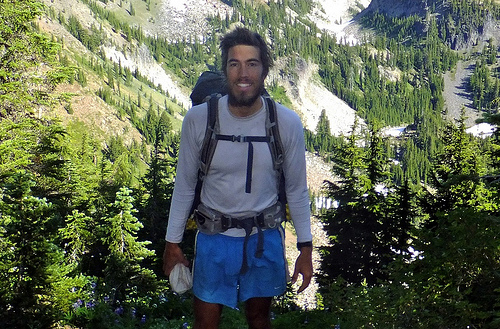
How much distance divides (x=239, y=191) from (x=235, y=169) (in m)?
0.20

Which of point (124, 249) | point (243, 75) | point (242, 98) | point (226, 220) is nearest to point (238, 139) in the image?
point (242, 98)

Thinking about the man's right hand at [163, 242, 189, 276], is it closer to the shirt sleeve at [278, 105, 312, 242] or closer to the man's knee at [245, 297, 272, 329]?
the man's knee at [245, 297, 272, 329]

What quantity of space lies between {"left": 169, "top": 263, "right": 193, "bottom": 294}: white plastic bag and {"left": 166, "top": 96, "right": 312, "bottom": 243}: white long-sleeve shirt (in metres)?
0.25

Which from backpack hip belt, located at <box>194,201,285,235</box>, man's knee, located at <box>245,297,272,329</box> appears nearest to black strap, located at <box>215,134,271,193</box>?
backpack hip belt, located at <box>194,201,285,235</box>

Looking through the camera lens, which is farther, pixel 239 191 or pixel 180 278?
pixel 180 278

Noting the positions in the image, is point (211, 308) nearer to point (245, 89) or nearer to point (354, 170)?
point (245, 89)

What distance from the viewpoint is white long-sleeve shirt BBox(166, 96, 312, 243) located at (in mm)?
3617

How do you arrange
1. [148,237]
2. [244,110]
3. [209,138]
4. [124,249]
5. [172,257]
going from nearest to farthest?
[209,138], [244,110], [172,257], [124,249], [148,237]

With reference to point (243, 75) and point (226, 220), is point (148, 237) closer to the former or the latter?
point (226, 220)

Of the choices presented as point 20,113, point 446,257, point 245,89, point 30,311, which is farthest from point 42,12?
point 446,257

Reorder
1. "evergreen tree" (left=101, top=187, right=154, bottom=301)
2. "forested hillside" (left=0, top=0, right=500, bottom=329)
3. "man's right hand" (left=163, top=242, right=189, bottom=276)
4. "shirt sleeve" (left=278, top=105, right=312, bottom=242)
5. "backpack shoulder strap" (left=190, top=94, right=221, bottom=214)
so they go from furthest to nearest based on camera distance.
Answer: "evergreen tree" (left=101, top=187, right=154, bottom=301) → "forested hillside" (left=0, top=0, right=500, bottom=329) → "man's right hand" (left=163, top=242, right=189, bottom=276) → "shirt sleeve" (left=278, top=105, right=312, bottom=242) → "backpack shoulder strap" (left=190, top=94, right=221, bottom=214)

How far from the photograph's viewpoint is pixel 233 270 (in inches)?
147

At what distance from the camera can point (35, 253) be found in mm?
7234

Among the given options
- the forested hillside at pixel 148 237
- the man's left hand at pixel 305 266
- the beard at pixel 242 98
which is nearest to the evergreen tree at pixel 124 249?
the forested hillside at pixel 148 237
